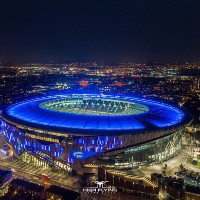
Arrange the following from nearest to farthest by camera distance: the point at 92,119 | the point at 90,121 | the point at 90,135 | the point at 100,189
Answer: the point at 100,189
the point at 90,135
the point at 90,121
the point at 92,119

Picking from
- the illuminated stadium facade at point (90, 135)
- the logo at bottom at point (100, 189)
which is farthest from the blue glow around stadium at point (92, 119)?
the logo at bottom at point (100, 189)

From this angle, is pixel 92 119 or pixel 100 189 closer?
pixel 100 189

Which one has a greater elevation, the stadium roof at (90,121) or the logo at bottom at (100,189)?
the stadium roof at (90,121)

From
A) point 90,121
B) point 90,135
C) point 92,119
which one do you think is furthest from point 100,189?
point 92,119

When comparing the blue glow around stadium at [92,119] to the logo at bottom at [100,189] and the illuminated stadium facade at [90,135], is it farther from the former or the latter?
the logo at bottom at [100,189]

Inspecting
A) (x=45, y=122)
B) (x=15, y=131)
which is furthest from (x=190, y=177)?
(x=15, y=131)

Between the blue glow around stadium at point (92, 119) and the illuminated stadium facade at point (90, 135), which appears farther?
the blue glow around stadium at point (92, 119)

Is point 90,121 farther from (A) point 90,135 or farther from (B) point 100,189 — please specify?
(B) point 100,189

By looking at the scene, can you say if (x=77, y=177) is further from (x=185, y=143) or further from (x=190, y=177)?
(x=185, y=143)
